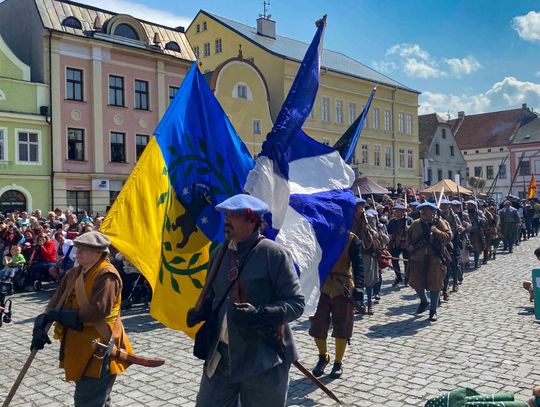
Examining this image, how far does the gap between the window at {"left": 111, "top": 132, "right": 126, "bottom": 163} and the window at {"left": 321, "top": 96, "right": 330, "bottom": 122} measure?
16700mm

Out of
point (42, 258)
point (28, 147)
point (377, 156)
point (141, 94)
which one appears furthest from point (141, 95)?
point (377, 156)

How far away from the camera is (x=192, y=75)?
220 inches

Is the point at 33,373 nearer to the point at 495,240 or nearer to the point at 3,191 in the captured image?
the point at 495,240

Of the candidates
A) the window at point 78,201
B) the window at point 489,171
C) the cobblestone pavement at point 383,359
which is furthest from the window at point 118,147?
the window at point 489,171

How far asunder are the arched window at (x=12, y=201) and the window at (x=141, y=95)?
25.3ft

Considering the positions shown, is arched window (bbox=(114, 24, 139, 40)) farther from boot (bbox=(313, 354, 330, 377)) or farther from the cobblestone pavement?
boot (bbox=(313, 354, 330, 377))

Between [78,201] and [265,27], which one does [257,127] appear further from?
[78,201]

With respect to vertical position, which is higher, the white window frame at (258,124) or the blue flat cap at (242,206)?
the white window frame at (258,124)

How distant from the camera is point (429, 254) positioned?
8.95 m

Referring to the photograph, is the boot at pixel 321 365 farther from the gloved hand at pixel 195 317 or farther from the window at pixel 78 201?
the window at pixel 78 201

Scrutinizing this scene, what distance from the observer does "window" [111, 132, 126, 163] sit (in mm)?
Result: 28516

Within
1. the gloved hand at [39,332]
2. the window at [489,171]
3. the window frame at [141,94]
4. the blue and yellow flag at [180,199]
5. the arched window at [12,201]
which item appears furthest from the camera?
the window at [489,171]

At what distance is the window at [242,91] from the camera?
3525 cm

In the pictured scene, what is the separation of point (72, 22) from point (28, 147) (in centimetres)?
659
